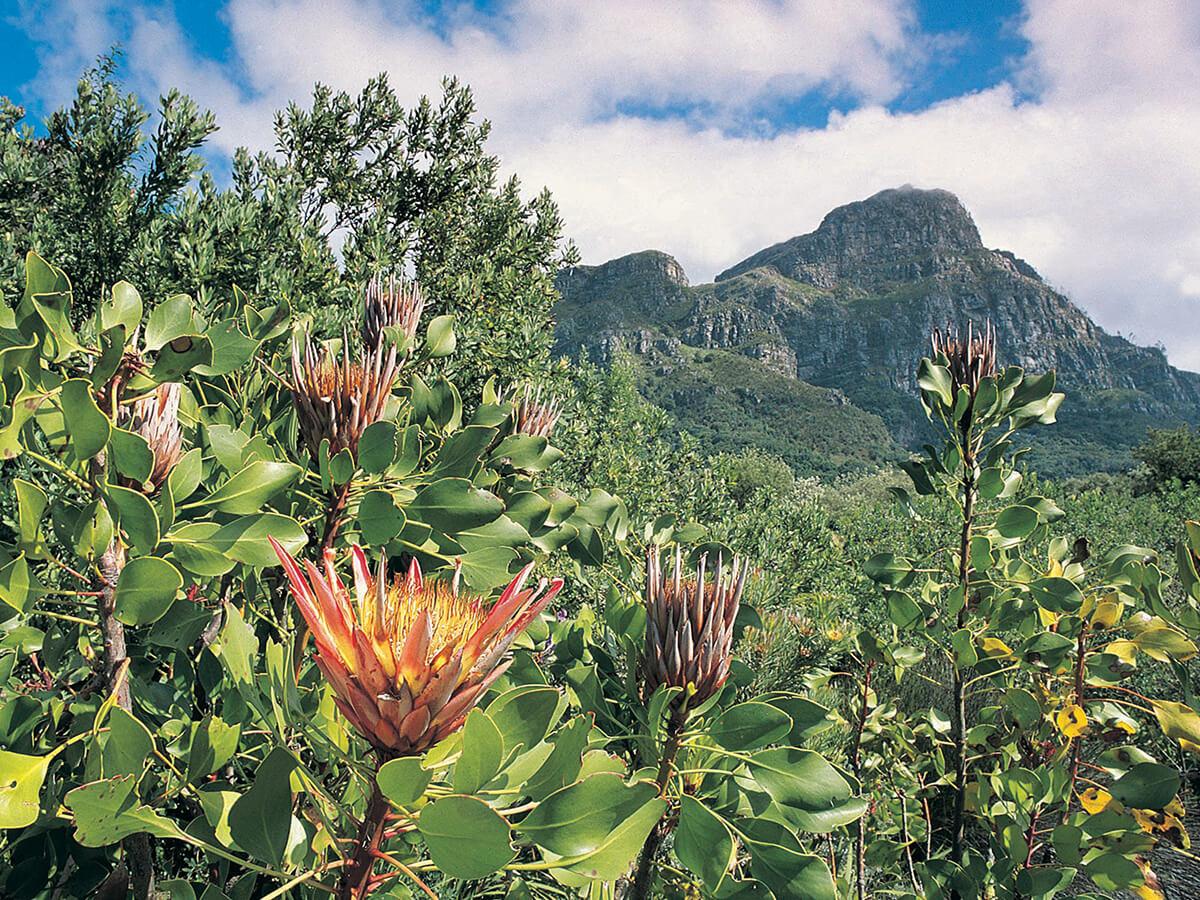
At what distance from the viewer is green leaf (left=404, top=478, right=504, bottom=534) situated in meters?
0.85

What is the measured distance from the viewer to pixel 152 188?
4.52 metres

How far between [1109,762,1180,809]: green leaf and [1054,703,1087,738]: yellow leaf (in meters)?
0.10

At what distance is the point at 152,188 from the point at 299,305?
4.71ft

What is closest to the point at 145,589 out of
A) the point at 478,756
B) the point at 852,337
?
the point at 478,756

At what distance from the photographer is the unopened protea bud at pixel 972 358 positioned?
5.75 ft

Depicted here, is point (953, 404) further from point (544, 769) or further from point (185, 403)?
point (185, 403)

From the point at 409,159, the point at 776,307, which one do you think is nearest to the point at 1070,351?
the point at 776,307

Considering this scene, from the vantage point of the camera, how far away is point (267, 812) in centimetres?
53

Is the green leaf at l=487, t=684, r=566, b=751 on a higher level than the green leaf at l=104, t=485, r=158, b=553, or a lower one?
lower

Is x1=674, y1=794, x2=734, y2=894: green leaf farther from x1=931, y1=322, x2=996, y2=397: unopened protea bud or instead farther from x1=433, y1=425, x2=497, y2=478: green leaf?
x1=931, y1=322, x2=996, y2=397: unopened protea bud

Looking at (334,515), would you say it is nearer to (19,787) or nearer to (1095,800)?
(19,787)

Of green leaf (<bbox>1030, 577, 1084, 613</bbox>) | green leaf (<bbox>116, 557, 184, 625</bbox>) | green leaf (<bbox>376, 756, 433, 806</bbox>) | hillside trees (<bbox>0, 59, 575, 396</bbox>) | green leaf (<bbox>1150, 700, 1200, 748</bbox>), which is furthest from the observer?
hillside trees (<bbox>0, 59, 575, 396</bbox>)

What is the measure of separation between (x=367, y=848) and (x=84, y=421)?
0.47m

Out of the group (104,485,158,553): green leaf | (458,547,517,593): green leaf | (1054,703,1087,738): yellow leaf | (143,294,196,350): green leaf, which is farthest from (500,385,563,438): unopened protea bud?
(1054,703,1087,738): yellow leaf
